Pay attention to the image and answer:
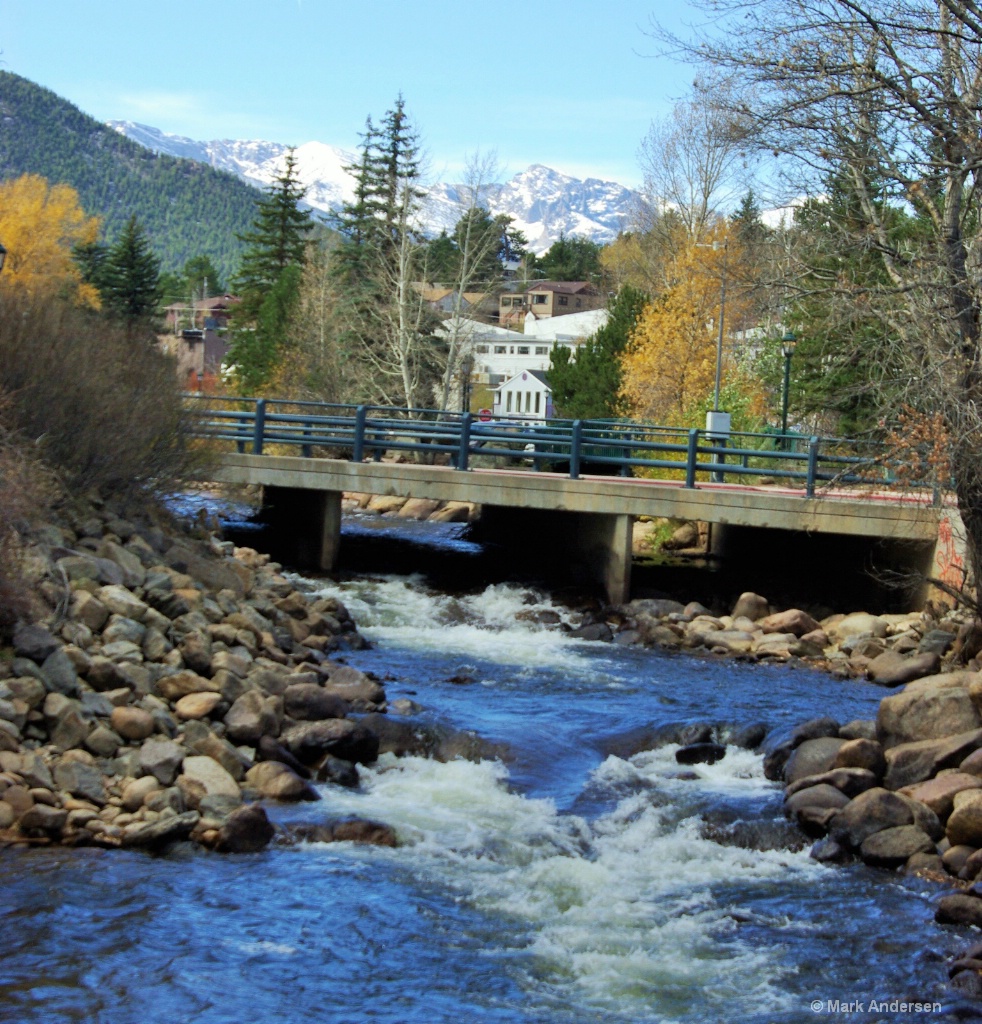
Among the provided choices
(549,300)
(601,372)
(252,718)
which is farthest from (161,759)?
(549,300)

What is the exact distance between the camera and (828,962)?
849 centimetres

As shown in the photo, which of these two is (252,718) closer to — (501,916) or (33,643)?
(33,643)

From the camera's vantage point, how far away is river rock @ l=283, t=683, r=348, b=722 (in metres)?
12.7

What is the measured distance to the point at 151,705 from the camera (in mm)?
11438

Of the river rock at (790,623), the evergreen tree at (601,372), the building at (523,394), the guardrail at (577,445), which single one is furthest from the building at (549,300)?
the river rock at (790,623)

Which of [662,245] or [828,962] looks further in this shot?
[662,245]

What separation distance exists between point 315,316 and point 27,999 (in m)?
50.7

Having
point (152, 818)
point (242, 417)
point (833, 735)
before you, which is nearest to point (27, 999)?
point (152, 818)

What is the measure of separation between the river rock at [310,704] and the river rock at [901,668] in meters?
7.48

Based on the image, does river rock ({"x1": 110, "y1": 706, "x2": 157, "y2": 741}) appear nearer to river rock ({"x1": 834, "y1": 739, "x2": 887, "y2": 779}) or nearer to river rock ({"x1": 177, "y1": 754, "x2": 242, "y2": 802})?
river rock ({"x1": 177, "y1": 754, "x2": 242, "y2": 802})

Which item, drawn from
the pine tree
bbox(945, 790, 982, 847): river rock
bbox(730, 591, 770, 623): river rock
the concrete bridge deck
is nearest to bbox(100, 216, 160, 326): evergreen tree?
the pine tree

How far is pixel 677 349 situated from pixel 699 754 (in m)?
27.8

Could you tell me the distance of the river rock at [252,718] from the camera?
38.4ft

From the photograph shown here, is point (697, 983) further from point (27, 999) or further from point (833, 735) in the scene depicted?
point (833, 735)
